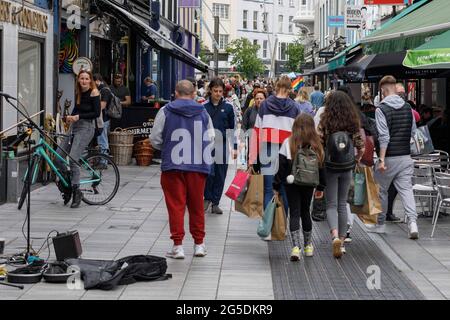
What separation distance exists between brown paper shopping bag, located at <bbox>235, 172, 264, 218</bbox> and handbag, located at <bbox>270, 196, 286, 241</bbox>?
0.44m

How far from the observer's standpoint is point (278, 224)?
1045 centimetres

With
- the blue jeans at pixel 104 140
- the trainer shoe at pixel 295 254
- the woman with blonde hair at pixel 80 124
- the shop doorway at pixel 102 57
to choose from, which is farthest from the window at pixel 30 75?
the trainer shoe at pixel 295 254

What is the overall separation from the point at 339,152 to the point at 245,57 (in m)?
73.7

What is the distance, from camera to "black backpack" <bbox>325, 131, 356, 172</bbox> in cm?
1050

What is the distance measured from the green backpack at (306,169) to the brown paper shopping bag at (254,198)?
2.66ft

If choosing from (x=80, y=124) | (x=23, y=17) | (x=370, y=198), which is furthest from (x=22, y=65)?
(x=370, y=198)

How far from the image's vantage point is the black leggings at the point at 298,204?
34.0 feet

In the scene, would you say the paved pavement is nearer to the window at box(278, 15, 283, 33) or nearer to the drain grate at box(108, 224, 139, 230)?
the drain grate at box(108, 224, 139, 230)

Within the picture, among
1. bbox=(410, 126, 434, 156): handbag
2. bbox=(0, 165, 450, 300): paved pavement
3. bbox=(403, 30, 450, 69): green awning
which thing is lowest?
bbox=(0, 165, 450, 300): paved pavement

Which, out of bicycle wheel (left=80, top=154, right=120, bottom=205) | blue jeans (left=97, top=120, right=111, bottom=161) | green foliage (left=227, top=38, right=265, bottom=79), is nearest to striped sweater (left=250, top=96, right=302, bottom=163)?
bicycle wheel (left=80, top=154, right=120, bottom=205)

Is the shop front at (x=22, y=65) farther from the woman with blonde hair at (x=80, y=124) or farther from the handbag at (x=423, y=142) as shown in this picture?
the handbag at (x=423, y=142)

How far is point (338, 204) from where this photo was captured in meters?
10.7
